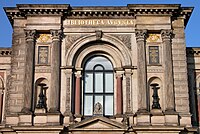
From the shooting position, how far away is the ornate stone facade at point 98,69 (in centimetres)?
2678

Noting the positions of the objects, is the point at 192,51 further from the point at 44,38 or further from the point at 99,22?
the point at 44,38

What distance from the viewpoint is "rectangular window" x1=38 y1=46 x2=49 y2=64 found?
1117 inches

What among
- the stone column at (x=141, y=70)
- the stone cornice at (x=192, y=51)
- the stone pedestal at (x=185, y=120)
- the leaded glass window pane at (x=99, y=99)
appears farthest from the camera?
the stone cornice at (x=192, y=51)

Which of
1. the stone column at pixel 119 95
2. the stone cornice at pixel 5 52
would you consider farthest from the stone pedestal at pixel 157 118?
the stone cornice at pixel 5 52

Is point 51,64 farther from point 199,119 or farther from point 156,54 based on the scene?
point 199,119

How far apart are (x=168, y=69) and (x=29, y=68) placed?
28.9 ft

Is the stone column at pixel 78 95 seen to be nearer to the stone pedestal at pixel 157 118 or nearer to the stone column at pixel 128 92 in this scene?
the stone column at pixel 128 92

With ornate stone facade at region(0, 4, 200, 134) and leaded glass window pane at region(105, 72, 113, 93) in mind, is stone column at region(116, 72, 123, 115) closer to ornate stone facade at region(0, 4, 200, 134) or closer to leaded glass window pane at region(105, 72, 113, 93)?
ornate stone facade at region(0, 4, 200, 134)

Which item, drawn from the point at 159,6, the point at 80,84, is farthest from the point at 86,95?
the point at 159,6

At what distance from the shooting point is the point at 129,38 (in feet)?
94.4

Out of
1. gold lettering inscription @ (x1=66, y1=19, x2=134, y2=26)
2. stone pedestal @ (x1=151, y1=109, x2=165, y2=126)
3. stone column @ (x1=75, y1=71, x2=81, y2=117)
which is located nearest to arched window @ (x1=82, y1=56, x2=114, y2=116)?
stone column @ (x1=75, y1=71, x2=81, y2=117)

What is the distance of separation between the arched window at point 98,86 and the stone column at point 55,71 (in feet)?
6.43

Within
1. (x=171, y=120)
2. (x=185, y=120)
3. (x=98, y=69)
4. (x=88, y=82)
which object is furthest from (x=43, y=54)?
(x=185, y=120)

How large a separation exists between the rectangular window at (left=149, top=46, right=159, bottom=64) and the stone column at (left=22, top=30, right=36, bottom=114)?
757 cm
